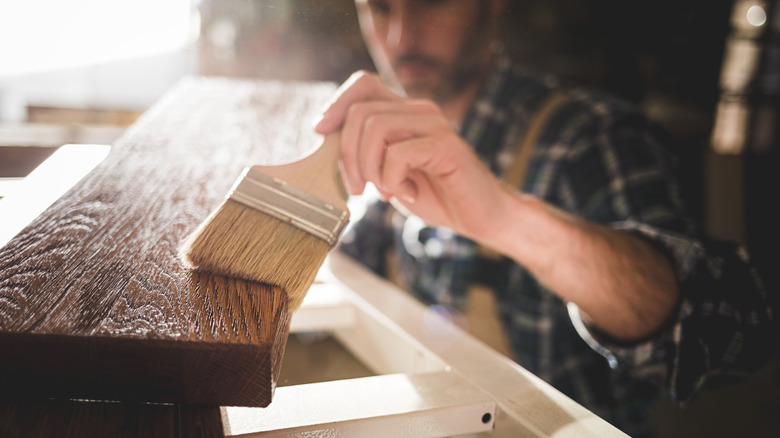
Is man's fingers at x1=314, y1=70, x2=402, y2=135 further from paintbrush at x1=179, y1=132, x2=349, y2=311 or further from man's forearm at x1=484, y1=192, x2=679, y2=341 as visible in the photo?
man's forearm at x1=484, y1=192, x2=679, y2=341

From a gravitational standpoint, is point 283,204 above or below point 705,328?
above

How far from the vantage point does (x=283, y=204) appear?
0.46m

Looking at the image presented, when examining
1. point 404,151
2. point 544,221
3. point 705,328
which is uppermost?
point 404,151

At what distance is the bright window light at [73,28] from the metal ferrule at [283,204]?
1.87ft

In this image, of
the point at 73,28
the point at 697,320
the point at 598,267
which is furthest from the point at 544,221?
the point at 73,28

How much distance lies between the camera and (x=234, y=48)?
2.57 m

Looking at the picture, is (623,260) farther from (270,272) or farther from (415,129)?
(270,272)

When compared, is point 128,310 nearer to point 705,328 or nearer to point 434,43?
point 705,328

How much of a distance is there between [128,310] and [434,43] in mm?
1156

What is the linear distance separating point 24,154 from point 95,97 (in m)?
2.25

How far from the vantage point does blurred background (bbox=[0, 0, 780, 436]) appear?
1072 millimetres

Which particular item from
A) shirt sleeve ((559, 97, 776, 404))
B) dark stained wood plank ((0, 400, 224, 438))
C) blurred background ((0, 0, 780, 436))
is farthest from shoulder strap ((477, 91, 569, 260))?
dark stained wood plank ((0, 400, 224, 438))

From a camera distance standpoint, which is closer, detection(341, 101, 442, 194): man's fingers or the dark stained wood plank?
the dark stained wood plank

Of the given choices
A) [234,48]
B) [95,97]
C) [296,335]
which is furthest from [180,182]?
[95,97]
